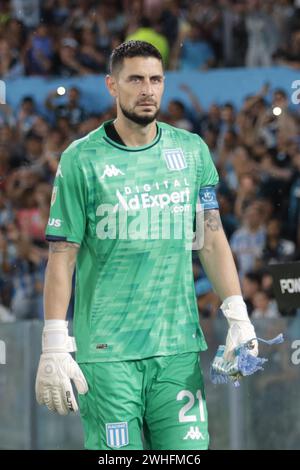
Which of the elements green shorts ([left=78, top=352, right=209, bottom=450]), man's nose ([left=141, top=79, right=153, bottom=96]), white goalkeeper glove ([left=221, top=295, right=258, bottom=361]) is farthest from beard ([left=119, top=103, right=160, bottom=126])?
green shorts ([left=78, top=352, right=209, bottom=450])

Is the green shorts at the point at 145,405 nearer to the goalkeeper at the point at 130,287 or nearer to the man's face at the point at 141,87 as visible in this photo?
the goalkeeper at the point at 130,287

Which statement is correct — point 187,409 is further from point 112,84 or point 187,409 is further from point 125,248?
point 112,84

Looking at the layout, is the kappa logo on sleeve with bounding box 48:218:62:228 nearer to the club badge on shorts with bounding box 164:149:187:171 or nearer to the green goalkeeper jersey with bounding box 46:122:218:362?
the green goalkeeper jersey with bounding box 46:122:218:362

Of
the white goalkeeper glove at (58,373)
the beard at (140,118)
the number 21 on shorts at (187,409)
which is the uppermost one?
the beard at (140,118)

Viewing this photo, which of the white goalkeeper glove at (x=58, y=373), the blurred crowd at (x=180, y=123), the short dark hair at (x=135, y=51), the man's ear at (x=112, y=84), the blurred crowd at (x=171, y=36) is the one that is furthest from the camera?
the blurred crowd at (x=171, y=36)

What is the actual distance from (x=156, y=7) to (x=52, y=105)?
207 cm

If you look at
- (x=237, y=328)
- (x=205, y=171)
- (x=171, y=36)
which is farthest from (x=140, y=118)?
(x=171, y=36)

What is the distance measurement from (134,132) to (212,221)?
59 centimetres

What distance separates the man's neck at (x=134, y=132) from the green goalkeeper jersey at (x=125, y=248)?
92mm

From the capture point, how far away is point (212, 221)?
251 inches

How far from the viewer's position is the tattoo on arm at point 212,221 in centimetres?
637

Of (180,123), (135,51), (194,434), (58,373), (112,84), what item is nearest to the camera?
(58,373)

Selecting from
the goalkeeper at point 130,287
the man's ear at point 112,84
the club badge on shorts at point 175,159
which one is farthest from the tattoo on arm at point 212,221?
the man's ear at point 112,84
